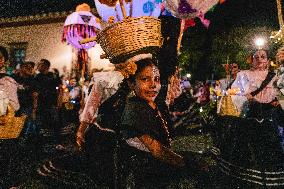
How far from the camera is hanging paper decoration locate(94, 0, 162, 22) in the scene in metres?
4.46

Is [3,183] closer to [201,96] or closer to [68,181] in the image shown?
[68,181]

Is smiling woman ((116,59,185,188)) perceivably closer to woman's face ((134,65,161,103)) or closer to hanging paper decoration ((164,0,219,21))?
woman's face ((134,65,161,103))

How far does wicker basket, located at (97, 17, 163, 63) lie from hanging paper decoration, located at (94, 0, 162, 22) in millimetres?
1377

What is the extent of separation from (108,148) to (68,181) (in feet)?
3.21

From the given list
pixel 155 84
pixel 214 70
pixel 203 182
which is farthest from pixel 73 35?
pixel 214 70

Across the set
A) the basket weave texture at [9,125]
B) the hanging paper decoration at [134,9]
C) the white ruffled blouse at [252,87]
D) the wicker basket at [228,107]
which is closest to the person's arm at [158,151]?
the hanging paper decoration at [134,9]

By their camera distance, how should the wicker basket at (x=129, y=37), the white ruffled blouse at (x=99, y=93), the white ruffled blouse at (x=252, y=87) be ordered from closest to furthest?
1. the wicker basket at (x=129, y=37)
2. the white ruffled blouse at (x=99, y=93)
3. the white ruffled blouse at (x=252, y=87)

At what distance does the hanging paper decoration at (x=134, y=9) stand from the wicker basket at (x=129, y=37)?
54.2 inches

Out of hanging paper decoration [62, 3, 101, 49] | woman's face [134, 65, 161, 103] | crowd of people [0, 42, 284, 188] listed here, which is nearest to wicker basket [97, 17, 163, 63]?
crowd of people [0, 42, 284, 188]

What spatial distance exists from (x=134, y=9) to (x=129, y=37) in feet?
5.97

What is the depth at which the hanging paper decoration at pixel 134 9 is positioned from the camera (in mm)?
4455

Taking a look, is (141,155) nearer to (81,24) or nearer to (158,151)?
(158,151)

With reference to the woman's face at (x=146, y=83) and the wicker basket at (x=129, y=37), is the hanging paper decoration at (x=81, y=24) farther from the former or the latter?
the woman's face at (x=146, y=83)

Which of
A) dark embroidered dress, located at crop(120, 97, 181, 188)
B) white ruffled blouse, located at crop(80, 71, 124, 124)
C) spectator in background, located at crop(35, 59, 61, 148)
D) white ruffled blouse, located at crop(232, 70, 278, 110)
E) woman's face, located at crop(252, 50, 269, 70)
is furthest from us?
spectator in background, located at crop(35, 59, 61, 148)
